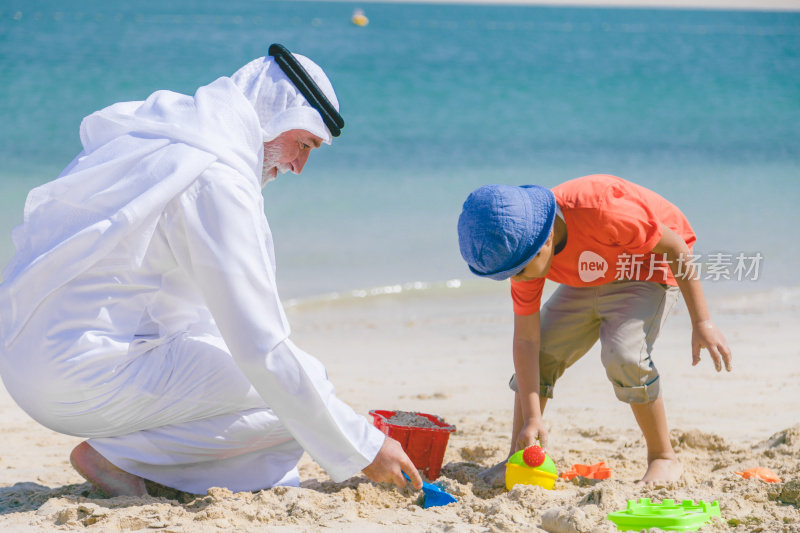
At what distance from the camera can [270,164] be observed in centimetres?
272

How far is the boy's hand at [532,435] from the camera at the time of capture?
2.92 m

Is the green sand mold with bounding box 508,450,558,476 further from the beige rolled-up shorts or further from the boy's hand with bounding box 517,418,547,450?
the beige rolled-up shorts

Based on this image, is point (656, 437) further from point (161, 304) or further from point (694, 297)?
point (161, 304)

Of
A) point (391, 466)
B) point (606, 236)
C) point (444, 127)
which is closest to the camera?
point (391, 466)

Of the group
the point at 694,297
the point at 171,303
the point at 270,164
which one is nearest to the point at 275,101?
the point at 270,164

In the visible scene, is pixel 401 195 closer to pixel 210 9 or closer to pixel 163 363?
pixel 163 363

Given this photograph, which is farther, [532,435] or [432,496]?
[532,435]

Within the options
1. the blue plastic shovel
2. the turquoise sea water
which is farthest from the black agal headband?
the turquoise sea water

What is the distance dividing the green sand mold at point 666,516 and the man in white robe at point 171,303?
0.62m

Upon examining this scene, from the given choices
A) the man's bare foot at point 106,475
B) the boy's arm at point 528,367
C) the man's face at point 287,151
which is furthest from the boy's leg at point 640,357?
the man's bare foot at point 106,475

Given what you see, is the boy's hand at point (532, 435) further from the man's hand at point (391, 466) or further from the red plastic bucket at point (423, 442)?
the man's hand at point (391, 466)

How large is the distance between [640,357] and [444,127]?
1112 cm

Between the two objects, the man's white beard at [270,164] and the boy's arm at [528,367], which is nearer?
the man's white beard at [270,164]

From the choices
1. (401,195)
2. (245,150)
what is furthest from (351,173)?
(245,150)
